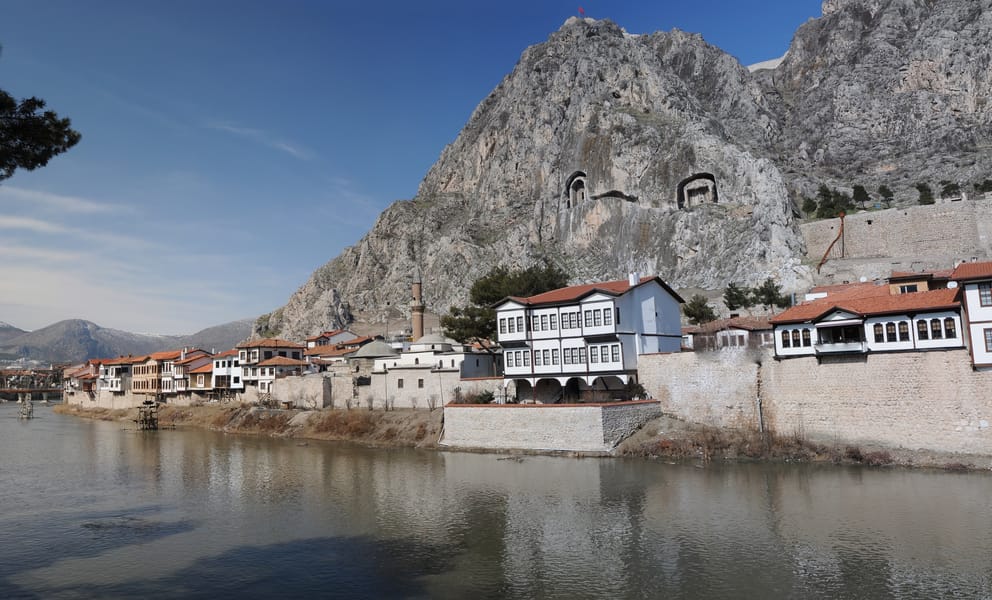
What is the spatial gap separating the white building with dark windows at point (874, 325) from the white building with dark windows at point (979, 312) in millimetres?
716

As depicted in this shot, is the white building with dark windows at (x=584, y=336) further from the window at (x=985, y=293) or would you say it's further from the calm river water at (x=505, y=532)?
the window at (x=985, y=293)

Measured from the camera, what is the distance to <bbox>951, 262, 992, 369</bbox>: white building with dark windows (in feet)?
109

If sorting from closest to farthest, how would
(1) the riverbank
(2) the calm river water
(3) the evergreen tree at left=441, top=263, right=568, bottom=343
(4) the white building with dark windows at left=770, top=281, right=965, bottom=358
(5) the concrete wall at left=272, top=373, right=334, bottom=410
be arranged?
(2) the calm river water < (4) the white building with dark windows at left=770, top=281, right=965, bottom=358 < (1) the riverbank < (3) the evergreen tree at left=441, top=263, right=568, bottom=343 < (5) the concrete wall at left=272, top=373, right=334, bottom=410

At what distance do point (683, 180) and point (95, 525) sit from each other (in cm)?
10017

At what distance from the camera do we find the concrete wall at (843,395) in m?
34.1

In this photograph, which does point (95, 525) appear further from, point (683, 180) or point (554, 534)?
point (683, 180)

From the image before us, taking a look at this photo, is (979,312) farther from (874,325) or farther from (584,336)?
(584,336)

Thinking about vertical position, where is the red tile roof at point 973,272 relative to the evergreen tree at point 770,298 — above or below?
below

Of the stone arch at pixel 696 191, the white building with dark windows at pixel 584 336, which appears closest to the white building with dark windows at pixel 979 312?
the white building with dark windows at pixel 584 336

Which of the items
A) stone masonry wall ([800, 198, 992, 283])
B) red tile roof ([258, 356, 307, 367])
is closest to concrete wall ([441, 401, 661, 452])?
red tile roof ([258, 356, 307, 367])

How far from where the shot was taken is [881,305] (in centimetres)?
3753

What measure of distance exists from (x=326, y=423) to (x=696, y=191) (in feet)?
257

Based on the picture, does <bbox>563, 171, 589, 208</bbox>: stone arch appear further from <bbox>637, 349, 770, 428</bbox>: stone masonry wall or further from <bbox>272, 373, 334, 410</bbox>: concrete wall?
<bbox>637, 349, 770, 428</bbox>: stone masonry wall

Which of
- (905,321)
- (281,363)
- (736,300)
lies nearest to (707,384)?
(905,321)
